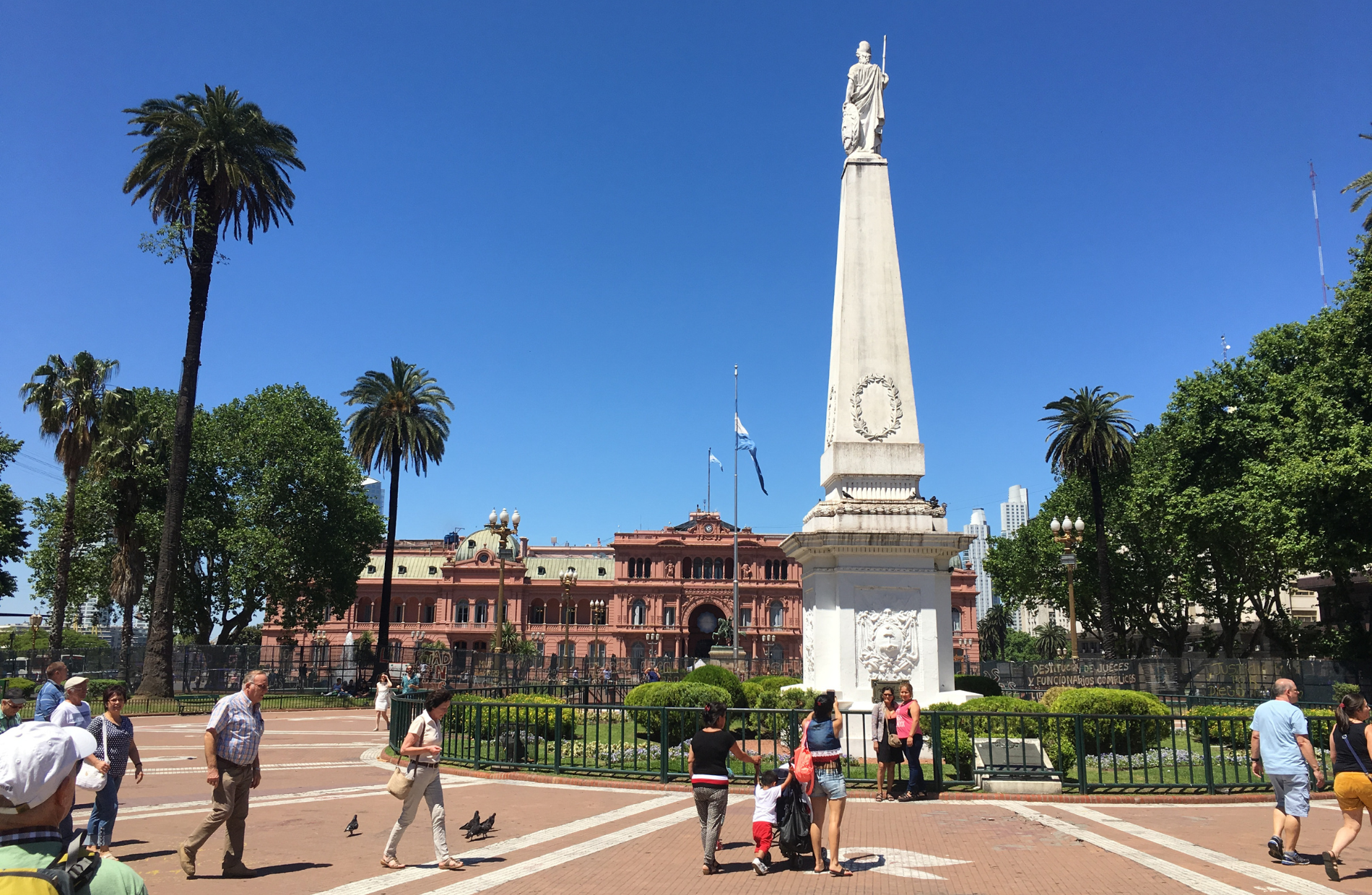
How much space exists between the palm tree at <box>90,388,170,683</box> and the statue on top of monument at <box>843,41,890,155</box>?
3036 cm

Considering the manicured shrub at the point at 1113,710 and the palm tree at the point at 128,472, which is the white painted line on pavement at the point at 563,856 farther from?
the palm tree at the point at 128,472

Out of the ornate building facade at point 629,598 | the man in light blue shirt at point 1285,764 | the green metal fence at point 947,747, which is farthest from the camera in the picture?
the ornate building facade at point 629,598

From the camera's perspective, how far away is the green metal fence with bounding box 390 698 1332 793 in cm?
1163

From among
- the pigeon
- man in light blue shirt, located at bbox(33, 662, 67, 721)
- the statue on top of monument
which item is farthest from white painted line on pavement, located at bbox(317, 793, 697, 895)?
the statue on top of monument

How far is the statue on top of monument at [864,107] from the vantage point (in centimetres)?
1612

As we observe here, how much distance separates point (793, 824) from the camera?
308 inches

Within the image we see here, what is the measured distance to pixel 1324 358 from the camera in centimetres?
2573

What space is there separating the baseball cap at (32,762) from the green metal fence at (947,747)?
7.86 m

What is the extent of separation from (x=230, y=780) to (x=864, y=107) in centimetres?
1408

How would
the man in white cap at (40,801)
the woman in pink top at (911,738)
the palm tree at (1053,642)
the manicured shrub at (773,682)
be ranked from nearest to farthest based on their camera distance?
the man in white cap at (40,801), the woman in pink top at (911,738), the manicured shrub at (773,682), the palm tree at (1053,642)

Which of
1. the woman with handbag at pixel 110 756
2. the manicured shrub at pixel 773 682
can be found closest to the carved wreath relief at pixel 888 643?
the manicured shrub at pixel 773 682

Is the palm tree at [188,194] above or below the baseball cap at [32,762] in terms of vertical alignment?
above

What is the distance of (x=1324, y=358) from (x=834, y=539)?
19745 millimetres

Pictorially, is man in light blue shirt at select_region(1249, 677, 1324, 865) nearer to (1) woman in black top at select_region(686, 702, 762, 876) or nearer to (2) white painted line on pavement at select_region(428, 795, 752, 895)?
(2) white painted line on pavement at select_region(428, 795, 752, 895)
